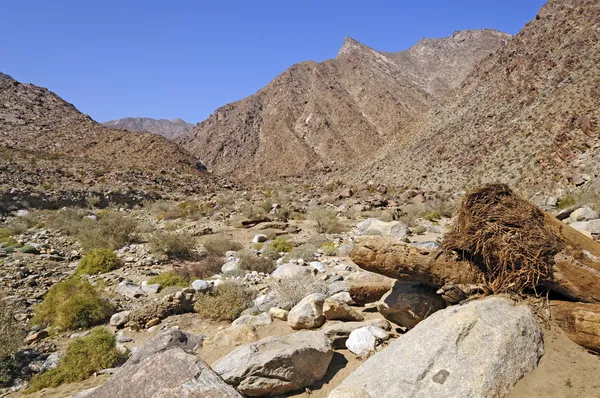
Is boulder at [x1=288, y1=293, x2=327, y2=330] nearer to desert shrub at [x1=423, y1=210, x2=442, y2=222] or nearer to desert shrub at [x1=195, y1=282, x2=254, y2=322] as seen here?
→ desert shrub at [x1=195, y1=282, x2=254, y2=322]

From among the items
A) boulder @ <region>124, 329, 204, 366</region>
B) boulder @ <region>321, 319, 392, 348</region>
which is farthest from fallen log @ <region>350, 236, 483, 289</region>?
boulder @ <region>124, 329, 204, 366</region>

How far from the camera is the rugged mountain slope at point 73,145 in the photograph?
30781mm

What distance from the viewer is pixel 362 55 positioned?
263ft

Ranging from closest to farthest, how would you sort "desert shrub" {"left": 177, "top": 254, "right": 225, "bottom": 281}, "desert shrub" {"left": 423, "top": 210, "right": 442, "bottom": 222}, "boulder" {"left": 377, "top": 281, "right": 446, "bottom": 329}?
"boulder" {"left": 377, "top": 281, "right": 446, "bottom": 329}
"desert shrub" {"left": 177, "top": 254, "right": 225, "bottom": 281}
"desert shrub" {"left": 423, "top": 210, "right": 442, "bottom": 222}

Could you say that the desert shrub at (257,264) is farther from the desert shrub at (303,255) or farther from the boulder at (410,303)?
the boulder at (410,303)

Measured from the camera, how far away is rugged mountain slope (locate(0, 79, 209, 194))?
30.8m

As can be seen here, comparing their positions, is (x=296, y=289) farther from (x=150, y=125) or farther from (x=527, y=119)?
(x=150, y=125)

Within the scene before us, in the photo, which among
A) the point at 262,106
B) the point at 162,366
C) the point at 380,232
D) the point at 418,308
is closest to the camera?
the point at 162,366

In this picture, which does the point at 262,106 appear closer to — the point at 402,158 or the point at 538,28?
the point at 402,158

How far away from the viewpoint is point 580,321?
321 centimetres

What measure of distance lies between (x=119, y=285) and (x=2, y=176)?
2061 cm

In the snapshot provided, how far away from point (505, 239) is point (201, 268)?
7.72 metres

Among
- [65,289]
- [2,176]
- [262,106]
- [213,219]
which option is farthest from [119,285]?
[262,106]

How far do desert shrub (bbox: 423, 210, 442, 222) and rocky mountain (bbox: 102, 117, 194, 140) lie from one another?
136116mm
